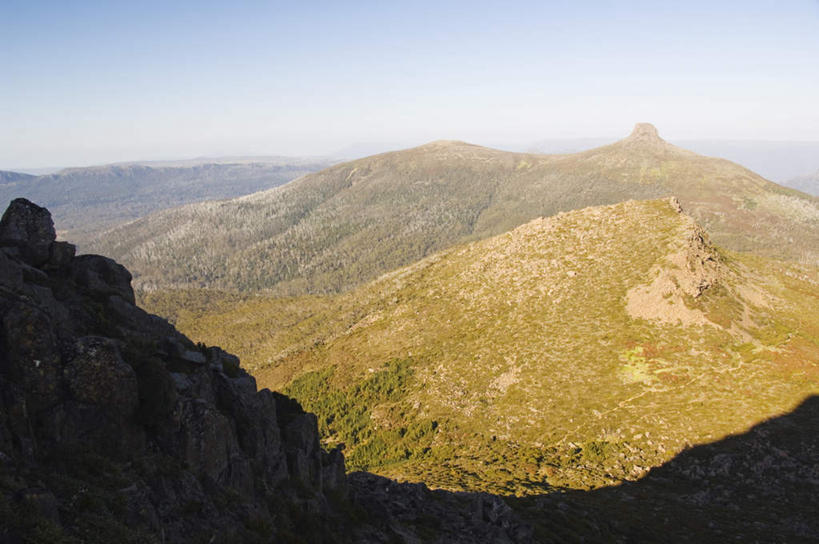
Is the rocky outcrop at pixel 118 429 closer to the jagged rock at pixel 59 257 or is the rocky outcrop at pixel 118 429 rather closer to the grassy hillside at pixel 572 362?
the jagged rock at pixel 59 257

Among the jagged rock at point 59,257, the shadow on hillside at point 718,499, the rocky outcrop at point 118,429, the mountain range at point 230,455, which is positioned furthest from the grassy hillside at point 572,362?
the jagged rock at point 59,257

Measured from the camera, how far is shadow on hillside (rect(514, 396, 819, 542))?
28.2 m

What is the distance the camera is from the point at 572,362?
5444cm

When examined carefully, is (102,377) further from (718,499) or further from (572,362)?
(572,362)

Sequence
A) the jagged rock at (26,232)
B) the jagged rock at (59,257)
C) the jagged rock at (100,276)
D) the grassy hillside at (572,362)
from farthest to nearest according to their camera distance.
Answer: the grassy hillside at (572,362) → the jagged rock at (100,276) → the jagged rock at (59,257) → the jagged rock at (26,232)

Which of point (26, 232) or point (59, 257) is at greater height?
point (26, 232)

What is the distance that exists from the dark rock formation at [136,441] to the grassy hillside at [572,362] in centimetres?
1829

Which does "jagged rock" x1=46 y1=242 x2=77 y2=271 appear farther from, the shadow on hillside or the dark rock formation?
the shadow on hillside

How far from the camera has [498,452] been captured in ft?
146

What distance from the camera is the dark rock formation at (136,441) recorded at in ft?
42.4

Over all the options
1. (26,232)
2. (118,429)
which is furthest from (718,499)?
(26,232)

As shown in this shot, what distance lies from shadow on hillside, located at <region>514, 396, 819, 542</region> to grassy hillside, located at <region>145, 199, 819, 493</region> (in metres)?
1.89

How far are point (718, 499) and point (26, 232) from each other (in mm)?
50787

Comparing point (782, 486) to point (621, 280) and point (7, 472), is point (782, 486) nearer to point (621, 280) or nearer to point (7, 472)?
point (621, 280)
